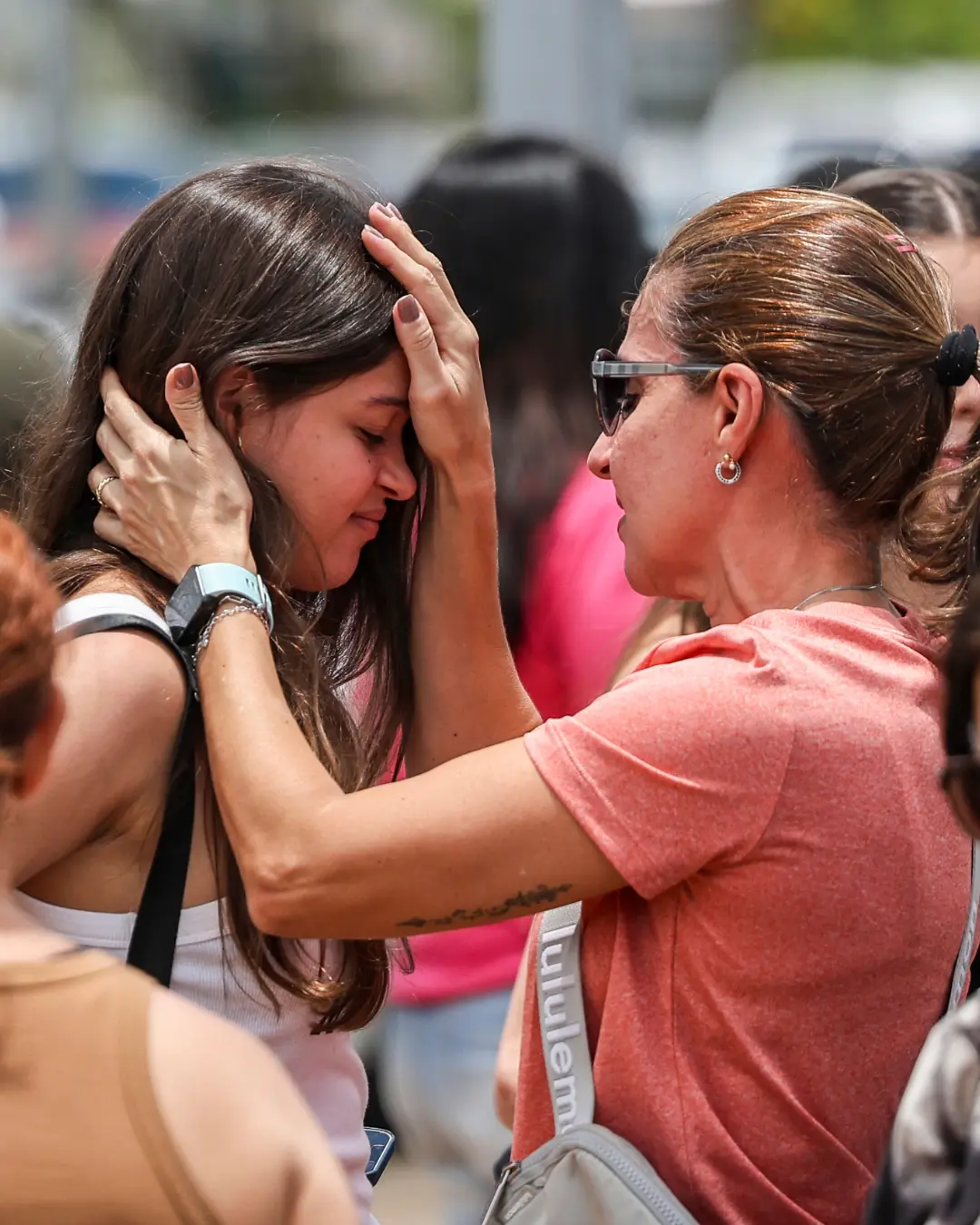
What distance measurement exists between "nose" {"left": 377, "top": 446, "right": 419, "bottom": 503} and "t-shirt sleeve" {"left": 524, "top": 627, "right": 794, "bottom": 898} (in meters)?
0.63

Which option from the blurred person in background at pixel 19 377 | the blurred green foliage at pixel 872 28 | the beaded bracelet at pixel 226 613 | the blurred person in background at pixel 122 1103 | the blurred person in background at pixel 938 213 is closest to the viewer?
the blurred person in background at pixel 122 1103

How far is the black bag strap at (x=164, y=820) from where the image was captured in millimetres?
1975

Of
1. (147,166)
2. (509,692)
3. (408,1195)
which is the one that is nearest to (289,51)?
(147,166)

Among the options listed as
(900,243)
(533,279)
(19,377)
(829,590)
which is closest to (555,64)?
(533,279)

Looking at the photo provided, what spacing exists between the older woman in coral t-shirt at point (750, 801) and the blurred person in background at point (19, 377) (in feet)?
2.08

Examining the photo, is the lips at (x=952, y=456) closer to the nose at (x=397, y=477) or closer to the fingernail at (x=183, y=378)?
the nose at (x=397, y=477)

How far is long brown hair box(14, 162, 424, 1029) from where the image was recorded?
86.3 inches

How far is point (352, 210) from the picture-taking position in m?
2.33

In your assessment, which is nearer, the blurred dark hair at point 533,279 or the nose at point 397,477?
the nose at point 397,477

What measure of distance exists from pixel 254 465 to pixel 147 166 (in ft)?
51.1

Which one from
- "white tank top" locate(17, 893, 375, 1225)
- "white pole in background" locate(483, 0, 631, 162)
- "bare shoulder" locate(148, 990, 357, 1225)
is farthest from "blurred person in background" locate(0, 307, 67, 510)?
"white pole in background" locate(483, 0, 631, 162)

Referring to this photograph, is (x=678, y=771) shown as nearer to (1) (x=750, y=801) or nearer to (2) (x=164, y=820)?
(1) (x=750, y=801)

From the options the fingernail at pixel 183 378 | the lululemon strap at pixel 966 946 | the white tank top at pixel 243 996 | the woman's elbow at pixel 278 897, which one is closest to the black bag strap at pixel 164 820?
the white tank top at pixel 243 996

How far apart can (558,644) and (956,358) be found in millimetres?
1272
